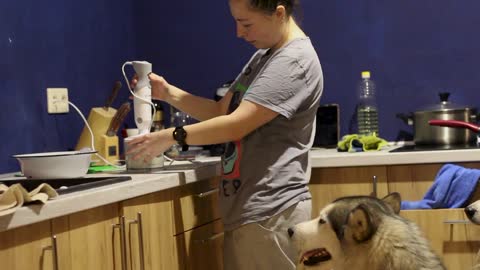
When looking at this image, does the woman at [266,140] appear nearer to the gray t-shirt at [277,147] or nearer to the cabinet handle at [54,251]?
the gray t-shirt at [277,147]

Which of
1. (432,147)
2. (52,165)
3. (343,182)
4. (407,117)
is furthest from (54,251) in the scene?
(407,117)

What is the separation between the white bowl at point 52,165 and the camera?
2260 mm

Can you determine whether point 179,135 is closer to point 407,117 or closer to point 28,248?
point 28,248

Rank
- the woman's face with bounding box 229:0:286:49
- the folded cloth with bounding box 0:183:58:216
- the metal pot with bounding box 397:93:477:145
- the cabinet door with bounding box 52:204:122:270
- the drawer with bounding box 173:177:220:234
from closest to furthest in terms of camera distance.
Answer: the folded cloth with bounding box 0:183:58:216, the cabinet door with bounding box 52:204:122:270, the woman's face with bounding box 229:0:286:49, the drawer with bounding box 173:177:220:234, the metal pot with bounding box 397:93:477:145

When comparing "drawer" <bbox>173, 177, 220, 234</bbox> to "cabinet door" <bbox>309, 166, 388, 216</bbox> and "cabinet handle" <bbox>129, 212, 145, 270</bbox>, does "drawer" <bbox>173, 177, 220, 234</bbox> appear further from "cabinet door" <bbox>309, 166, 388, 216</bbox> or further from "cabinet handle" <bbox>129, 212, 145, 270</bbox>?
"cabinet door" <bbox>309, 166, 388, 216</bbox>

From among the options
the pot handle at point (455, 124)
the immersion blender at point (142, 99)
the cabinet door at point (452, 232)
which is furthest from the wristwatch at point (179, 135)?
the pot handle at point (455, 124)

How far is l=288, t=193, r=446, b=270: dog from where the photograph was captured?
1771 millimetres

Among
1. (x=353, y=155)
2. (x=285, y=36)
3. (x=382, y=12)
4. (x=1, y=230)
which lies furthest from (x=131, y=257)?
(x=382, y=12)

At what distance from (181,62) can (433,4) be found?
1293mm

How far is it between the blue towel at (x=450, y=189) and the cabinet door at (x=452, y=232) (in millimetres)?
41

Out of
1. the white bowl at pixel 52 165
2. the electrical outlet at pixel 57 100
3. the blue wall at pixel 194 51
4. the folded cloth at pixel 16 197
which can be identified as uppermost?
the blue wall at pixel 194 51

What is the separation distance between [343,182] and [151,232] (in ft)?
3.16

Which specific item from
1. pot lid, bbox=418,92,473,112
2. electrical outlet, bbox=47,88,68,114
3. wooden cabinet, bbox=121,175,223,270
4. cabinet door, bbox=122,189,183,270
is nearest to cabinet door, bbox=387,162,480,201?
pot lid, bbox=418,92,473,112

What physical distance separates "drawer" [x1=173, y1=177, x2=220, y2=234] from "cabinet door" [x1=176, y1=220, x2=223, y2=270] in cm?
3
